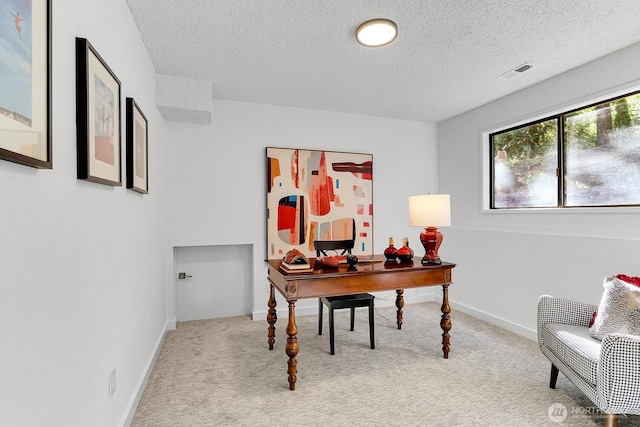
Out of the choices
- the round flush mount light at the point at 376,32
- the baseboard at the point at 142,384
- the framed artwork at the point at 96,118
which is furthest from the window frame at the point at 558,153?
the baseboard at the point at 142,384

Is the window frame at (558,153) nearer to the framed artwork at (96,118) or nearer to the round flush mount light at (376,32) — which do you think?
the round flush mount light at (376,32)

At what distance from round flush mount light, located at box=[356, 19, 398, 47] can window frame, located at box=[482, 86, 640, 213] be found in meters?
1.90

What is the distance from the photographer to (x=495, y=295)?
3688 mm

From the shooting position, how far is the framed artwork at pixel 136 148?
2.01 metres

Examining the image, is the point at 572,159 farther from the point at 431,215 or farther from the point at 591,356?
the point at 591,356

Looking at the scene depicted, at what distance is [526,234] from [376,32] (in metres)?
2.52

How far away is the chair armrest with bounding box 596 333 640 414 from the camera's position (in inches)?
62.9

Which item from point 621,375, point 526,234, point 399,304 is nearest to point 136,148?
point 399,304

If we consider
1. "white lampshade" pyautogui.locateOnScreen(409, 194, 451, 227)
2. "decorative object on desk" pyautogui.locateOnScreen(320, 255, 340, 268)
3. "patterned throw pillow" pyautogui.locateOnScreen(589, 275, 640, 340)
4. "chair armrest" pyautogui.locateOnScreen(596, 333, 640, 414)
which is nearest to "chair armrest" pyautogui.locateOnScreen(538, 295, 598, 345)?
"patterned throw pillow" pyautogui.locateOnScreen(589, 275, 640, 340)

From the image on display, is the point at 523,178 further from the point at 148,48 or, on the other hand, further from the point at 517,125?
the point at 148,48

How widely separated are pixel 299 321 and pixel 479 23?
3284 mm

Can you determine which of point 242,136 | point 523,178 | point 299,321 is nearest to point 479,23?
point 523,178

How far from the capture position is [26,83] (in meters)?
0.91

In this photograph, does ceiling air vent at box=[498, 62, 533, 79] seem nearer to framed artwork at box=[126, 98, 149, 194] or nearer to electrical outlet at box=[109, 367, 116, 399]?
framed artwork at box=[126, 98, 149, 194]
